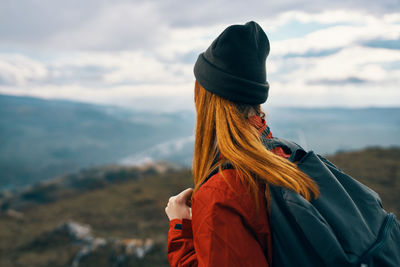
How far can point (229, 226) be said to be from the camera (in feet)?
5.16

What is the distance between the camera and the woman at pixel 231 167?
62.4 inches

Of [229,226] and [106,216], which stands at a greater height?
[229,226]

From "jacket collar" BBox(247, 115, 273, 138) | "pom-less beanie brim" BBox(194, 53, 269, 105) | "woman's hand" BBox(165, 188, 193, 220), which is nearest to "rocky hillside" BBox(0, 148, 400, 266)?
"woman's hand" BBox(165, 188, 193, 220)

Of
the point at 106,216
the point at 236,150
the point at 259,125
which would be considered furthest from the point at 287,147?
the point at 106,216

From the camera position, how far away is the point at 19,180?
179 meters

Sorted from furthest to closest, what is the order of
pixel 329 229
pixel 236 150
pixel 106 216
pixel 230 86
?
pixel 106 216
pixel 230 86
pixel 236 150
pixel 329 229

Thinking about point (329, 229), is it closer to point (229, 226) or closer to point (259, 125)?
point (229, 226)

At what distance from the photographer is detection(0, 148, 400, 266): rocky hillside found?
32.4 ft

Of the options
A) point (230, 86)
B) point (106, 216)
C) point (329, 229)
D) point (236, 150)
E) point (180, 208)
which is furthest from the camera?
point (106, 216)

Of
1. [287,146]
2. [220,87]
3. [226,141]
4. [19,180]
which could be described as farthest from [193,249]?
[19,180]

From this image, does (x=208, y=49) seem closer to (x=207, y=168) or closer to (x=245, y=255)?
(x=207, y=168)

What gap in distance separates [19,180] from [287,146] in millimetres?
211665

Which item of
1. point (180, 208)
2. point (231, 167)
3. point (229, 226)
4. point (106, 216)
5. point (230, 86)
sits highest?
point (230, 86)

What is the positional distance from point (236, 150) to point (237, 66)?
0.59 meters
